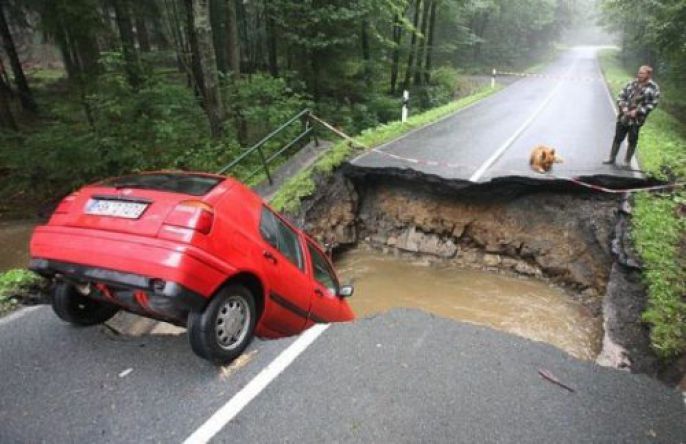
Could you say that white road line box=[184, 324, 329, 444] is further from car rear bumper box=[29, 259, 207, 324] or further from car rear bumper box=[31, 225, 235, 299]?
car rear bumper box=[31, 225, 235, 299]

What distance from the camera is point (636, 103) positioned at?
7.87 metres

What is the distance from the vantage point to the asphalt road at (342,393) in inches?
124

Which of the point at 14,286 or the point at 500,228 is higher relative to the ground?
the point at 14,286

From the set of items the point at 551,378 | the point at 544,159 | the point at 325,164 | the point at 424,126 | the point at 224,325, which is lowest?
the point at 551,378

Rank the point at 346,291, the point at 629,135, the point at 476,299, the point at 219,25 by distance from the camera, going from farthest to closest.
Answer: the point at 219,25, the point at 629,135, the point at 476,299, the point at 346,291

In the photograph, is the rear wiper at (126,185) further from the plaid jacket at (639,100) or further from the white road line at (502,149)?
the plaid jacket at (639,100)

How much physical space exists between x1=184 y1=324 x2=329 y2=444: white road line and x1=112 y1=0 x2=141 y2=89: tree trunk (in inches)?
391

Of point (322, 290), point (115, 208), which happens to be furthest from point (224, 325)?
point (322, 290)

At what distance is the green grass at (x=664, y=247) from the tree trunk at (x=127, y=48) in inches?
470

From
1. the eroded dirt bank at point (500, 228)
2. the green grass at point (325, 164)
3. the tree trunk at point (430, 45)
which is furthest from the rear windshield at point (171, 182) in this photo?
the tree trunk at point (430, 45)

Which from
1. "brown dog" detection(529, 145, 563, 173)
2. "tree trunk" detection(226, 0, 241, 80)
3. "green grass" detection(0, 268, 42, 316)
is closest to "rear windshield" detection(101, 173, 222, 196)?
"green grass" detection(0, 268, 42, 316)

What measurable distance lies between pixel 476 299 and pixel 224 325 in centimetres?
536

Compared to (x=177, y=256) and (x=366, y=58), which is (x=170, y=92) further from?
(x=177, y=256)

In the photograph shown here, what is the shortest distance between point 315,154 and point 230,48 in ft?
16.7
